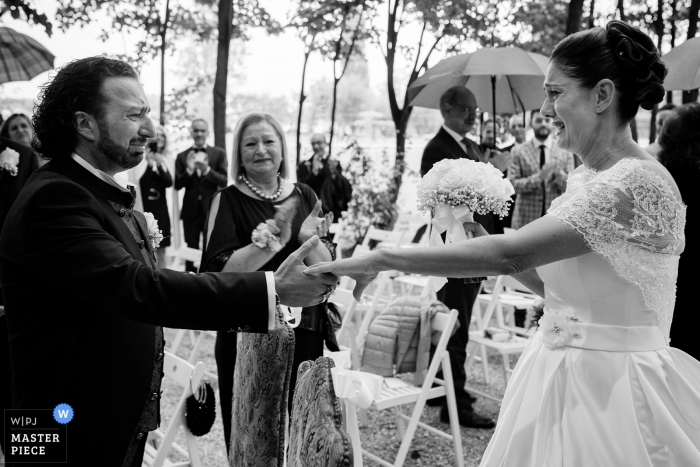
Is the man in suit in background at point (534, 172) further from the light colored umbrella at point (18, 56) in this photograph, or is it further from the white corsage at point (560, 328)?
the light colored umbrella at point (18, 56)

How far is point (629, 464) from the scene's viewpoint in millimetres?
1738

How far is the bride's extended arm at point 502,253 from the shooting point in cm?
175

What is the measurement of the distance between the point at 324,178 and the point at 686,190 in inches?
234

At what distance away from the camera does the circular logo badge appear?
1784mm

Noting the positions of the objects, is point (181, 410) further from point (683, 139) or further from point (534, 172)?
point (534, 172)

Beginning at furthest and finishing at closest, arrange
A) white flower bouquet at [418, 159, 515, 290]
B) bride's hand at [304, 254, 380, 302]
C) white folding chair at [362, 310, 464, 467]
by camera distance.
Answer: white folding chair at [362, 310, 464, 467] < white flower bouquet at [418, 159, 515, 290] < bride's hand at [304, 254, 380, 302]

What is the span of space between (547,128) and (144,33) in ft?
25.5

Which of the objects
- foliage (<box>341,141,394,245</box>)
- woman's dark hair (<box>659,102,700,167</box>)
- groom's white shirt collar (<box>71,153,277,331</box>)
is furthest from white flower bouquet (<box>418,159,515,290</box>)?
foliage (<box>341,141,394,245</box>)

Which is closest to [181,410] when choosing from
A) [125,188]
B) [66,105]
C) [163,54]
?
[125,188]

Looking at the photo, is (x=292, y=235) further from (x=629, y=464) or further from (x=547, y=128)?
(x=547, y=128)

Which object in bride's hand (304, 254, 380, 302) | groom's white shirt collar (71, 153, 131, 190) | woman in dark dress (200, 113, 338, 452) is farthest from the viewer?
woman in dark dress (200, 113, 338, 452)

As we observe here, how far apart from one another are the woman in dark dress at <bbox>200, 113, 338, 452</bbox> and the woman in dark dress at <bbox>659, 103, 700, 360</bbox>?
6.10 feet

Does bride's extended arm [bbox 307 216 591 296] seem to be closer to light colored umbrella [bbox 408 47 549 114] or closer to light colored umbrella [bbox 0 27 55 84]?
light colored umbrella [bbox 408 47 549 114]

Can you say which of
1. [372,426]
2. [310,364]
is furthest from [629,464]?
[372,426]
